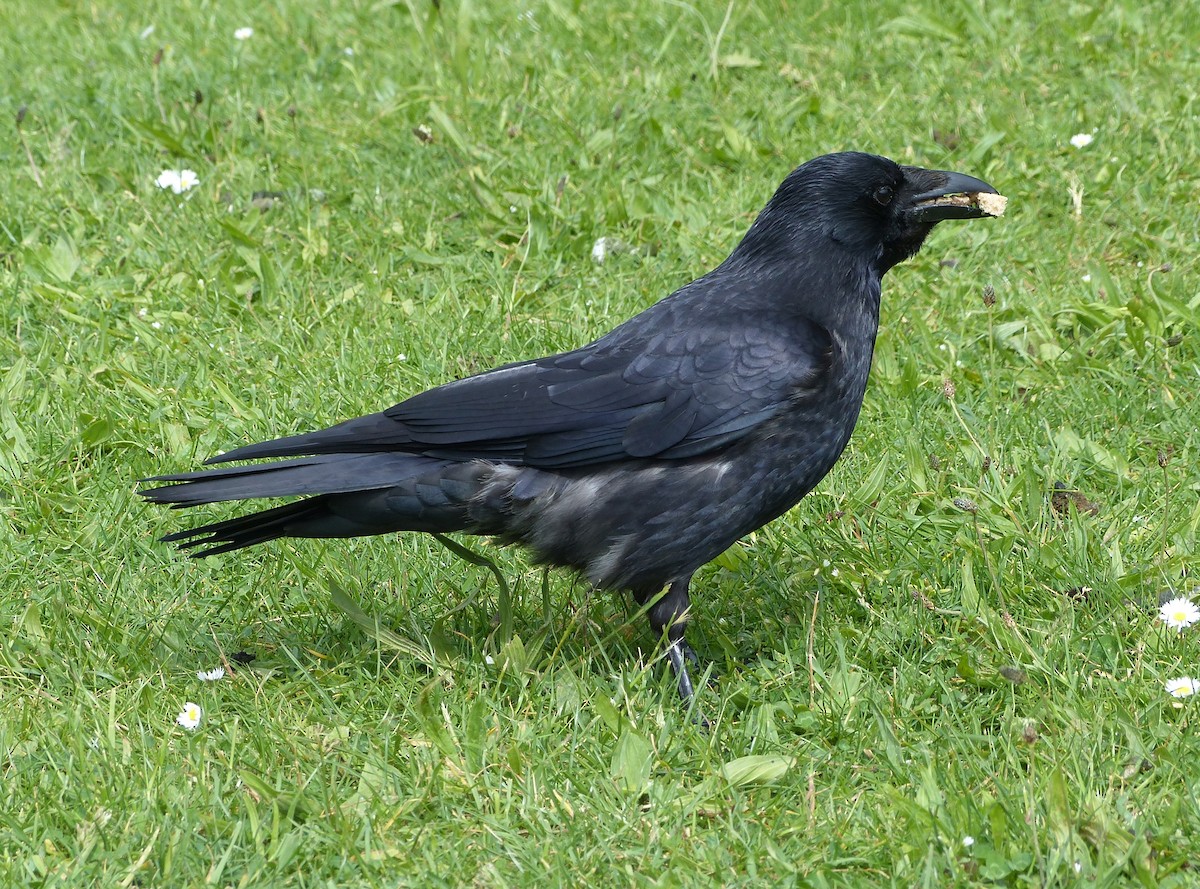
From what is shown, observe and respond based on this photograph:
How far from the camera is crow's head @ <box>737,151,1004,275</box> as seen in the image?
164 inches

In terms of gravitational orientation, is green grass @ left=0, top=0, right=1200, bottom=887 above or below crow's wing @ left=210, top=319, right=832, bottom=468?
below

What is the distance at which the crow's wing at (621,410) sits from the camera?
12.6ft

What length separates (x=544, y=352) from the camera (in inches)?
210

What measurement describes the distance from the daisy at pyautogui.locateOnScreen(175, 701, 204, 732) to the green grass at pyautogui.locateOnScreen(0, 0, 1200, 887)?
0.02m

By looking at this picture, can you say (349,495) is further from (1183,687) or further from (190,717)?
(1183,687)

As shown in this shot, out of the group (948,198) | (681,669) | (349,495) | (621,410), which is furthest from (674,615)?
(948,198)

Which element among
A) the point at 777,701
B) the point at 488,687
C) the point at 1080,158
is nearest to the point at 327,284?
the point at 488,687

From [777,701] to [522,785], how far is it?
2.56ft

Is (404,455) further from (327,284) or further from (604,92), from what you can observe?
(604,92)

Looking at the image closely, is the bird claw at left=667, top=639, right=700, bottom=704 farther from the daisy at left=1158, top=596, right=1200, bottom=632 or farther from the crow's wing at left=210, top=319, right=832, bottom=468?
the daisy at left=1158, top=596, right=1200, bottom=632

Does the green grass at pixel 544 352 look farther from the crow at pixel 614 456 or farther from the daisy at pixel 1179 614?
the crow at pixel 614 456

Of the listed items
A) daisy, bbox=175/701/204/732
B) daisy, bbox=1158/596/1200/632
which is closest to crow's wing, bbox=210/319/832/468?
daisy, bbox=175/701/204/732

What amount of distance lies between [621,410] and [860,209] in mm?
961

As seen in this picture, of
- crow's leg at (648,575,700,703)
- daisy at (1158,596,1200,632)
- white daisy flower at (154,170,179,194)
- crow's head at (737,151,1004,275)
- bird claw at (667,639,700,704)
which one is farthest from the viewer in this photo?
white daisy flower at (154,170,179,194)
